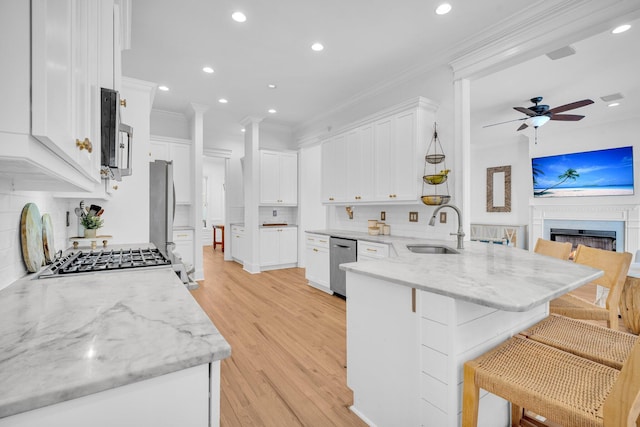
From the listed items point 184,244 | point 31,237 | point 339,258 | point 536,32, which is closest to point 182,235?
point 184,244

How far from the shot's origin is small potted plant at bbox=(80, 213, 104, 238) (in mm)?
2564

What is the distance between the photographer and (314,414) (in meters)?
1.74

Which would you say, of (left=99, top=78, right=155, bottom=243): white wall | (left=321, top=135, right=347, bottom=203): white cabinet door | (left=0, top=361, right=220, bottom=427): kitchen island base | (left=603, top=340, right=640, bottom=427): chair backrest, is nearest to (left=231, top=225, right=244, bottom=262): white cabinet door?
(left=321, top=135, right=347, bottom=203): white cabinet door

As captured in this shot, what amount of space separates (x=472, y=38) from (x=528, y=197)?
5.27 m

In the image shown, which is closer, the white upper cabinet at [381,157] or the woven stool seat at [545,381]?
the woven stool seat at [545,381]

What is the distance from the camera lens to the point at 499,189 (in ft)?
24.6

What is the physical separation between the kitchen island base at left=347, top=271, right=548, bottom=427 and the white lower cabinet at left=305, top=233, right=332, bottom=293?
2470 millimetres

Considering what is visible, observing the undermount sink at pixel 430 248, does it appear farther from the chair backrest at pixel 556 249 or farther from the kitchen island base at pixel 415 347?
the kitchen island base at pixel 415 347

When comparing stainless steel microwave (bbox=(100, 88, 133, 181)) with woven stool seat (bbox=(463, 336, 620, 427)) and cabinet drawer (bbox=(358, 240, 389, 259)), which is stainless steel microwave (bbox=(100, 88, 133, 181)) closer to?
woven stool seat (bbox=(463, 336, 620, 427))

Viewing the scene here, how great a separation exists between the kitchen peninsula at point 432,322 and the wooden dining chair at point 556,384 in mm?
100

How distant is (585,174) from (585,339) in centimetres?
614

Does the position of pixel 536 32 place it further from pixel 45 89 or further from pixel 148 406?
pixel 148 406

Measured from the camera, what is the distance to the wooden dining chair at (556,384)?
0.81m

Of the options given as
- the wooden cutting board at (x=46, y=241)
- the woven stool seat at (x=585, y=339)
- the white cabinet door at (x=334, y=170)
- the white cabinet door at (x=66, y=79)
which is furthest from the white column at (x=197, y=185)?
the woven stool seat at (x=585, y=339)
